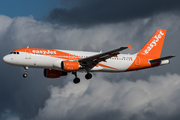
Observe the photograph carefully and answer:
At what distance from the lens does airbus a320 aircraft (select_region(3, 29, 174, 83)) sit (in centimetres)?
4984

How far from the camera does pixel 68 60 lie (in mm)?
52219

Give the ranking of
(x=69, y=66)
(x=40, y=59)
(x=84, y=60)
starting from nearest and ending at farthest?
(x=40, y=59)
(x=69, y=66)
(x=84, y=60)

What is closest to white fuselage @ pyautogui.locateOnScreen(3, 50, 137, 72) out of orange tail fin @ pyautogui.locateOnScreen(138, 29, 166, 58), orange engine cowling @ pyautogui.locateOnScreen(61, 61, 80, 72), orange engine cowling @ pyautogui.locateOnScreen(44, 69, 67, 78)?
orange engine cowling @ pyautogui.locateOnScreen(61, 61, 80, 72)

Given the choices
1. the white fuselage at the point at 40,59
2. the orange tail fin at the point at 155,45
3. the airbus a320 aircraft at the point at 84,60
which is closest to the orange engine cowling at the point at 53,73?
the airbus a320 aircraft at the point at 84,60

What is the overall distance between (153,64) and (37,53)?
21.0m

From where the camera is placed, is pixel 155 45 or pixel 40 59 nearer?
pixel 40 59

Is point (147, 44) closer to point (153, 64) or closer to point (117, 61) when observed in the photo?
point (153, 64)

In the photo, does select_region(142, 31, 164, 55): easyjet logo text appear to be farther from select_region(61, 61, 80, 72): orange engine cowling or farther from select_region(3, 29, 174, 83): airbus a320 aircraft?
select_region(61, 61, 80, 72): orange engine cowling

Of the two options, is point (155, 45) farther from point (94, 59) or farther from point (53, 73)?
point (53, 73)

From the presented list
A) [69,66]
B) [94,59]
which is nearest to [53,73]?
[69,66]

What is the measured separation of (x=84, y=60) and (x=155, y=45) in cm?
1677

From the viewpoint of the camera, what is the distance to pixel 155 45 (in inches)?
2438

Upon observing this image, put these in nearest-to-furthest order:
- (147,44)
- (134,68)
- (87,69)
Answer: (87,69), (134,68), (147,44)

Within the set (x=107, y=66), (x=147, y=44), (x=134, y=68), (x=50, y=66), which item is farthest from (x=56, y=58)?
(x=147, y=44)
